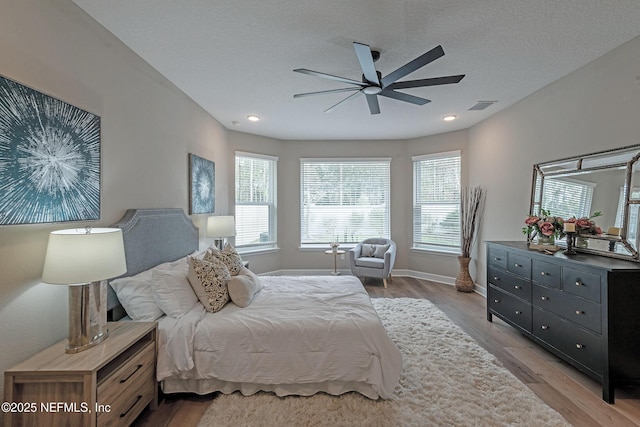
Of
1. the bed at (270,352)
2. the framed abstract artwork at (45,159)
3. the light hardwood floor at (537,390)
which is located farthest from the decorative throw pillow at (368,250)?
the framed abstract artwork at (45,159)

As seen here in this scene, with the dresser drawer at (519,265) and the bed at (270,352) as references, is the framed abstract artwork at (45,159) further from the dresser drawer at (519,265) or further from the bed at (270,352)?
the dresser drawer at (519,265)

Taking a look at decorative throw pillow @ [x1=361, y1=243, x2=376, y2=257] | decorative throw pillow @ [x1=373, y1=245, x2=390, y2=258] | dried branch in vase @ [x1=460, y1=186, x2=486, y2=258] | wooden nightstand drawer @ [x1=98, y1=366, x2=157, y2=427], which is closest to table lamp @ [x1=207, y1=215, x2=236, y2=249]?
wooden nightstand drawer @ [x1=98, y1=366, x2=157, y2=427]

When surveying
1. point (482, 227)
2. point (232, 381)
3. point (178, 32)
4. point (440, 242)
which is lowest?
point (232, 381)

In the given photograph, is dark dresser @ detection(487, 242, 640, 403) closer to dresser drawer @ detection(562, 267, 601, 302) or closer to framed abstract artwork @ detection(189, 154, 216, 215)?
dresser drawer @ detection(562, 267, 601, 302)

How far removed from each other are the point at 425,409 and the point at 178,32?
3.32 m

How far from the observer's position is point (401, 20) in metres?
2.08

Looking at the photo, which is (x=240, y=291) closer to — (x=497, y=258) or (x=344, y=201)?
(x=497, y=258)

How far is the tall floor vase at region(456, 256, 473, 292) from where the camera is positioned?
4.65 m

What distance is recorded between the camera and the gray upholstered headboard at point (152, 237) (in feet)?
7.45

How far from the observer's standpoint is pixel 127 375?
1.65 m

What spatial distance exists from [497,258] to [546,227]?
66 cm

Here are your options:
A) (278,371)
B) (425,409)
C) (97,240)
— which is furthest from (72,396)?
(425,409)

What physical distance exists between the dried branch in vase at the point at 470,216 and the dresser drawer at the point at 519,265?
1.60 meters

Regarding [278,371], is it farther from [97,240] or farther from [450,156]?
[450,156]
